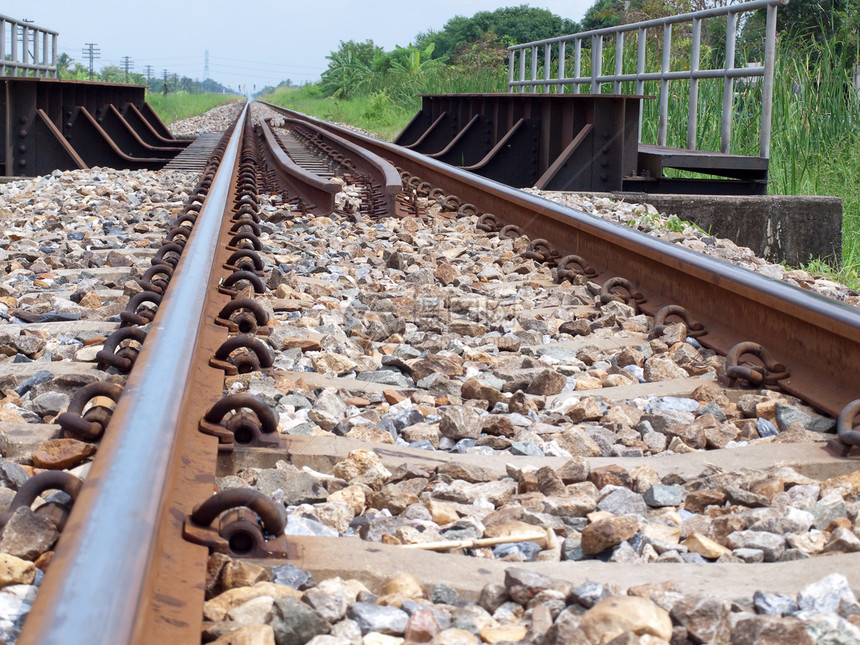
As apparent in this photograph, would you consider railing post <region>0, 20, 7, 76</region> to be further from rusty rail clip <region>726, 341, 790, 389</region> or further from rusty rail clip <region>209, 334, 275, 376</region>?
rusty rail clip <region>726, 341, 790, 389</region>

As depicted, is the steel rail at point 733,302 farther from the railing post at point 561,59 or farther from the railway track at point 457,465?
the railing post at point 561,59

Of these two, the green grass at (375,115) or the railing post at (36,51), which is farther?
the green grass at (375,115)

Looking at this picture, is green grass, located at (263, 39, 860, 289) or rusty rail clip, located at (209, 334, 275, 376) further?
green grass, located at (263, 39, 860, 289)

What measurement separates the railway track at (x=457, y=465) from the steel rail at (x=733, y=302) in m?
0.01

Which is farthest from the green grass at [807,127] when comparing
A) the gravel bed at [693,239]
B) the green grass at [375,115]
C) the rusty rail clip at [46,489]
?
the green grass at [375,115]

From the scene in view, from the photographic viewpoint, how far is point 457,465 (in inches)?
82.1

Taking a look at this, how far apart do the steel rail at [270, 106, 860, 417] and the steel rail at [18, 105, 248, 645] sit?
1.62 m

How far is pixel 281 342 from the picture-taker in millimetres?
3000

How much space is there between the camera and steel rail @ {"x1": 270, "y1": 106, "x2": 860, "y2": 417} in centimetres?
262

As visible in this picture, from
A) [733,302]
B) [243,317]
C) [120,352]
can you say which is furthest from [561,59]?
[120,352]

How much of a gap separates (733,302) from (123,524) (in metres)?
2.38

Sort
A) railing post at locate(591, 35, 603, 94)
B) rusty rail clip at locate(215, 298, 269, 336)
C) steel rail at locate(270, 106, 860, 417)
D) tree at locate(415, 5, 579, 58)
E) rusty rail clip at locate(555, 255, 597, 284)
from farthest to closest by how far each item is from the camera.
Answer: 1. tree at locate(415, 5, 579, 58)
2. railing post at locate(591, 35, 603, 94)
3. rusty rail clip at locate(555, 255, 597, 284)
4. rusty rail clip at locate(215, 298, 269, 336)
5. steel rail at locate(270, 106, 860, 417)

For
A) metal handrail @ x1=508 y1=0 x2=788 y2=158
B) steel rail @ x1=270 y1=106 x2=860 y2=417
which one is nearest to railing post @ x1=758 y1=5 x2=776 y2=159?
metal handrail @ x1=508 y1=0 x2=788 y2=158

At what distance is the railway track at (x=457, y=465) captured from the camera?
1.40m
